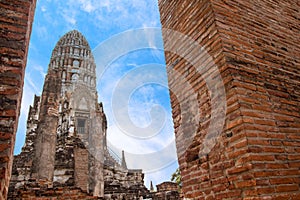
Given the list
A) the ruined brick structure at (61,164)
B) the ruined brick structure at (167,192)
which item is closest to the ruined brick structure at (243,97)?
the ruined brick structure at (61,164)

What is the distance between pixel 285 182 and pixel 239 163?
475 millimetres

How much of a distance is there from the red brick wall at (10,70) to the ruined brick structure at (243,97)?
80.9 inches

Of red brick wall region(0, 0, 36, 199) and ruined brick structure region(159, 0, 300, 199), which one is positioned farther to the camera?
ruined brick structure region(159, 0, 300, 199)

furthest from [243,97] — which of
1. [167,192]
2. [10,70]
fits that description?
[167,192]

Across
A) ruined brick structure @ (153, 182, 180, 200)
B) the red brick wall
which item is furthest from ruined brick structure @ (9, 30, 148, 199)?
the red brick wall

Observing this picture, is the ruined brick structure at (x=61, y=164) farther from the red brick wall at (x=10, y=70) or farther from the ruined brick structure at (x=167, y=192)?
the red brick wall at (x=10, y=70)

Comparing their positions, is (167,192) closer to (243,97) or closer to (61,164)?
(61,164)

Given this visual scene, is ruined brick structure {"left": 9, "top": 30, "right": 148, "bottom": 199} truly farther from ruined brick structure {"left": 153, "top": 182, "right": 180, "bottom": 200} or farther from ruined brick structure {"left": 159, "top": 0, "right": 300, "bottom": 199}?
ruined brick structure {"left": 159, "top": 0, "right": 300, "bottom": 199}

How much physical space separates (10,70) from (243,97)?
240cm

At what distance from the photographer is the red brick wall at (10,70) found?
1.86 m

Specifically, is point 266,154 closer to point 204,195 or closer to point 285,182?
point 285,182

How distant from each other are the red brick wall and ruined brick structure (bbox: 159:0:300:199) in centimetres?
205

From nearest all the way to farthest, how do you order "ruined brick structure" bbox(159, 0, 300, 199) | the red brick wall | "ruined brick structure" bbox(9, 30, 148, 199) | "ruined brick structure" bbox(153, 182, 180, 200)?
the red brick wall < "ruined brick structure" bbox(159, 0, 300, 199) < "ruined brick structure" bbox(9, 30, 148, 199) < "ruined brick structure" bbox(153, 182, 180, 200)

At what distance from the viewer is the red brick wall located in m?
1.86
